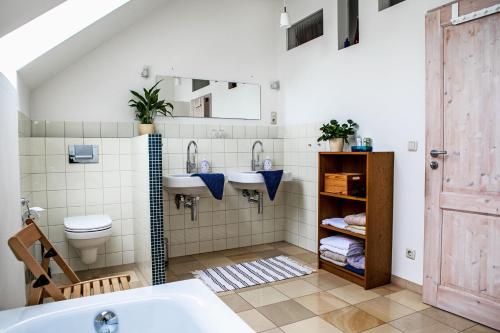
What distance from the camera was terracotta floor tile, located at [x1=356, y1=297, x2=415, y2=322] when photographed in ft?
7.94

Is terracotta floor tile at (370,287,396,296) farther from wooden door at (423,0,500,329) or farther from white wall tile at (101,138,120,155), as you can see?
white wall tile at (101,138,120,155)

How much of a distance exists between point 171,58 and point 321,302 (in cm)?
277

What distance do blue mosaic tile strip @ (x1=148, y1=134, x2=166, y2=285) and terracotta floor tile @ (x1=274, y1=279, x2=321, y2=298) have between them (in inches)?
38.1

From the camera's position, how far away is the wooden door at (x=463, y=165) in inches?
87.2

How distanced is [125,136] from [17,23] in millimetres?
1876

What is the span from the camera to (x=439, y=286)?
8.23ft

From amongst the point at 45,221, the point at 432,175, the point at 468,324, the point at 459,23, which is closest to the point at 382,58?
the point at 459,23

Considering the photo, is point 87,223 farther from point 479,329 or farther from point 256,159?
point 479,329

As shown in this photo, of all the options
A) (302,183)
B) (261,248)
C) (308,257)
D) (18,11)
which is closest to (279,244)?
(261,248)

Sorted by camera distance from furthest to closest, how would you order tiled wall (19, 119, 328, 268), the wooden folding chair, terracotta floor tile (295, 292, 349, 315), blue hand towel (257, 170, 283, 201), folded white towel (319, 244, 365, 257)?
tiled wall (19, 119, 328, 268)
blue hand towel (257, 170, 283, 201)
folded white towel (319, 244, 365, 257)
terracotta floor tile (295, 292, 349, 315)
the wooden folding chair

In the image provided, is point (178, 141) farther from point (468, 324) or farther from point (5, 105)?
point (468, 324)

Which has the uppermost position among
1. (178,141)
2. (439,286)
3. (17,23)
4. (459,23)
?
(459,23)

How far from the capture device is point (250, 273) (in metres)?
3.25

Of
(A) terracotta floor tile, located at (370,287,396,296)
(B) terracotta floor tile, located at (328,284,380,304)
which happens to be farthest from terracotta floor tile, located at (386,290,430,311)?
(B) terracotta floor tile, located at (328,284,380,304)
